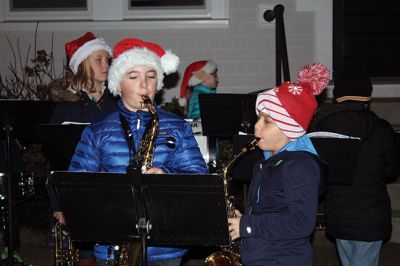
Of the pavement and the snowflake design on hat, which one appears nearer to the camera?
the snowflake design on hat

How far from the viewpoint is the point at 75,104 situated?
214 inches

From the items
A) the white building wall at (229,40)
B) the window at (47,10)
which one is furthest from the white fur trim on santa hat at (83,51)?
the window at (47,10)

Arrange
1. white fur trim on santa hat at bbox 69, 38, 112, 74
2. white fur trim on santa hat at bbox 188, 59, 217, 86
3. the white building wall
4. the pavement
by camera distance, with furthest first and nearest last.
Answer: the white building wall < white fur trim on santa hat at bbox 188, 59, 217, 86 < the pavement < white fur trim on santa hat at bbox 69, 38, 112, 74

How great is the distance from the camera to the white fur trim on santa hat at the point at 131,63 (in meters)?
4.25

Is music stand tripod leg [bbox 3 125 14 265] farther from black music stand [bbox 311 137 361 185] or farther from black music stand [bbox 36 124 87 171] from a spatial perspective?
black music stand [bbox 311 137 361 185]

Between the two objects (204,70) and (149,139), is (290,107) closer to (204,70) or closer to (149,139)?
(149,139)

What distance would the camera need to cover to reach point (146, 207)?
3.59 m

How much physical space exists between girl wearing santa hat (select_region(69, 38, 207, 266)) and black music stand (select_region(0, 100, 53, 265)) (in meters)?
1.70

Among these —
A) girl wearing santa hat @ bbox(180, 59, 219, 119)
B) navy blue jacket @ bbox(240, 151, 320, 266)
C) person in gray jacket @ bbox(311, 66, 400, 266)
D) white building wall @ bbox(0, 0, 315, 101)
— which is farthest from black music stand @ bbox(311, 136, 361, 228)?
white building wall @ bbox(0, 0, 315, 101)

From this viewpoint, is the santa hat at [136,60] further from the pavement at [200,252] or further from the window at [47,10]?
the window at [47,10]

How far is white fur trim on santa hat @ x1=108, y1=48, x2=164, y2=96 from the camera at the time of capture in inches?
167

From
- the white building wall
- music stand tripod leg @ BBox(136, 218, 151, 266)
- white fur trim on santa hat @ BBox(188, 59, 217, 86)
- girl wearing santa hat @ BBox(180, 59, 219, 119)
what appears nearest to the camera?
music stand tripod leg @ BBox(136, 218, 151, 266)

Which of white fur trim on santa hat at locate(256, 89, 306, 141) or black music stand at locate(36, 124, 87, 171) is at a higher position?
white fur trim on santa hat at locate(256, 89, 306, 141)

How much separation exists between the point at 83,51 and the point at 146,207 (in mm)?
2438
